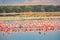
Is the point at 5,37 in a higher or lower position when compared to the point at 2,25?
lower

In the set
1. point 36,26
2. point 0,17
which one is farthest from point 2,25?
point 36,26

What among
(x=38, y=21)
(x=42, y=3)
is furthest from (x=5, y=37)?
(x=42, y=3)

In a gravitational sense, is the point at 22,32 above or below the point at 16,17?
below

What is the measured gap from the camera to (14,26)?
2.14m

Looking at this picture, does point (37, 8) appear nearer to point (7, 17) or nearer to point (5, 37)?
point (7, 17)

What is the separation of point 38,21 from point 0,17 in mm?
419

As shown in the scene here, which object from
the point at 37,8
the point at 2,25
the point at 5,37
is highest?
the point at 37,8

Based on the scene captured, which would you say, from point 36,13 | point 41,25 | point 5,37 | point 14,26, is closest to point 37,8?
point 36,13

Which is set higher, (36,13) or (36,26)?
(36,13)

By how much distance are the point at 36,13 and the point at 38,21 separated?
0.09m

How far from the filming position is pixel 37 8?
212cm

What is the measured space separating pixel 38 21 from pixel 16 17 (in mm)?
245

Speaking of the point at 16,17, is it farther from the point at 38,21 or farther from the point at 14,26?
the point at 38,21

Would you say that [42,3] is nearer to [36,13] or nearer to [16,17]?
[36,13]
